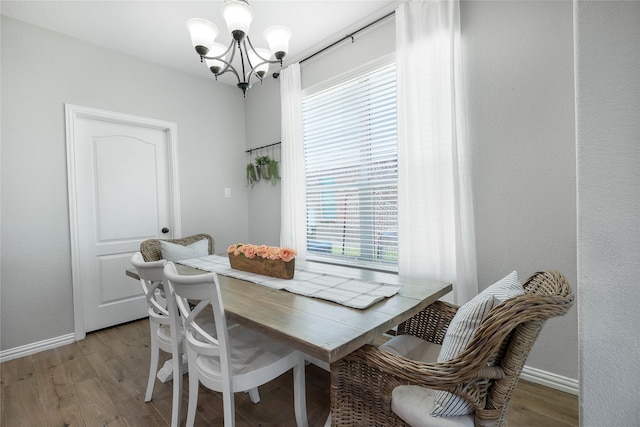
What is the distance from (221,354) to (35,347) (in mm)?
2380

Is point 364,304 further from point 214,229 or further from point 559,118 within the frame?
point 214,229

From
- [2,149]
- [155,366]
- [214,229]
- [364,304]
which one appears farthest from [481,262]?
[2,149]

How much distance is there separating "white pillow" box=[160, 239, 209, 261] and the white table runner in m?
0.73

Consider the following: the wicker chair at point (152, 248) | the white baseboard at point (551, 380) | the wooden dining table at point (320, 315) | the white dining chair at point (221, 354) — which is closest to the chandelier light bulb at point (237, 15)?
the white dining chair at point (221, 354)

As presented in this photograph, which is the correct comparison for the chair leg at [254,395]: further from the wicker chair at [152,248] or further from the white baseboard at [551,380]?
the white baseboard at [551,380]

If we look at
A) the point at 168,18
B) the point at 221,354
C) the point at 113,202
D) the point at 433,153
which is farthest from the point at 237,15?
the point at 113,202

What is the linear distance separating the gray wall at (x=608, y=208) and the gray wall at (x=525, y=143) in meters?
0.96

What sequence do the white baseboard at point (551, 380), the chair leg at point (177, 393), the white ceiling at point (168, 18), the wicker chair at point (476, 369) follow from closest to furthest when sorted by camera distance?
the wicker chair at point (476, 369)
the chair leg at point (177, 393)
the white baseboard at point (551, 380)
the white ceiling at point (168, 18)

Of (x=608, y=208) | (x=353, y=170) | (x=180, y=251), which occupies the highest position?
(x=353, y=170)

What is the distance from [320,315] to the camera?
1121 mm

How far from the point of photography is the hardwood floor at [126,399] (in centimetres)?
155

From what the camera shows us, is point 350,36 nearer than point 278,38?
No

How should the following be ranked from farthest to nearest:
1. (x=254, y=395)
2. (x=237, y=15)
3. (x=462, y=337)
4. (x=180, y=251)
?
(x=180, y=251)
(x=254, y=395)
(x=237, y=15)
(x=462, y=337)

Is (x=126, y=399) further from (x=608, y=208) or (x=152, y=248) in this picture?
(x=608, y=208)
